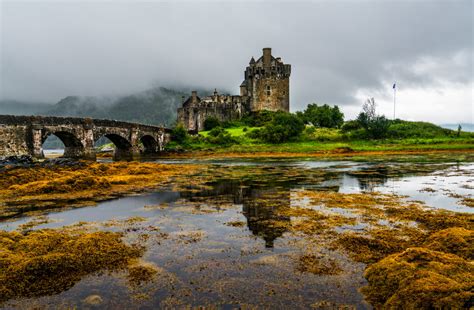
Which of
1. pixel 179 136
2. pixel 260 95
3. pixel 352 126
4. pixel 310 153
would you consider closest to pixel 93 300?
pixel 310 153

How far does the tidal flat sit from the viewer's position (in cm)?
600

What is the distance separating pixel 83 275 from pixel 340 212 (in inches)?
366

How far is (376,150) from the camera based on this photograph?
61.8 metres

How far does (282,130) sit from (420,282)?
6826cm

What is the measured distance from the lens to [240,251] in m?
8.51

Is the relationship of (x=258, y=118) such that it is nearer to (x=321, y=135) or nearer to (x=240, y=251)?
(x=321, y=135)

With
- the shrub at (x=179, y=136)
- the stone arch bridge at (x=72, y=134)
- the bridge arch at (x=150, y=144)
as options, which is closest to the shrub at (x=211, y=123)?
the shrub at (x=179, y=136)

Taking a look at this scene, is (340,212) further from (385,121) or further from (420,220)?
(385,121)

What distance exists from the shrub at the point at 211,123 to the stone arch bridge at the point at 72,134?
18926 millimetres

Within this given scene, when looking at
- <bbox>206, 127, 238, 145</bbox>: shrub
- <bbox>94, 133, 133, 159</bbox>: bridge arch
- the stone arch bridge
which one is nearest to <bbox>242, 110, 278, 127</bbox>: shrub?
<bbox>206, 127, 238, 145</bbox>: shrub

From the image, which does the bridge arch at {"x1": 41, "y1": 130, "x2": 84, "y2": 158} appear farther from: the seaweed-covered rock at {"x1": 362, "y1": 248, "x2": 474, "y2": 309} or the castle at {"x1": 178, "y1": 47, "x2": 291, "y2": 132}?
the seaweed-covered rock at {"x1": 362, "y1": 248, "x2": 474, "y2": 309}

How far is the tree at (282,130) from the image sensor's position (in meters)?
72.9

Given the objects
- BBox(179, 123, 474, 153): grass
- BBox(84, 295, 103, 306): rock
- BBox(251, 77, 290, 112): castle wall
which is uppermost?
BBox(251, 77, 290, 112): castle wall

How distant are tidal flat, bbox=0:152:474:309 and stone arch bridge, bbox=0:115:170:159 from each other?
30.4m
